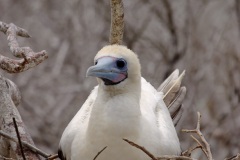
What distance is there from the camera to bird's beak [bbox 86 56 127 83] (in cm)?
590

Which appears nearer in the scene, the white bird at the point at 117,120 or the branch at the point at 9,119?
the white bird at the point at 117,120

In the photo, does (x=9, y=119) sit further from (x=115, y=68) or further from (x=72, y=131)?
(x=115, y=68)

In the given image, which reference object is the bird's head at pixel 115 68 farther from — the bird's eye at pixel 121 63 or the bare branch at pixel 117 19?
the bare branch at pixel 117 19

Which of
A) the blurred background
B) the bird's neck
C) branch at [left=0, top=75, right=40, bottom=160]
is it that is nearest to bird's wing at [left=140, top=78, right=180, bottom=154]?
the bird's neck

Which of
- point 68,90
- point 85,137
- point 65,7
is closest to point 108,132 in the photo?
point 85,137

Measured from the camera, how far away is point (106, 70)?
5.96 metres

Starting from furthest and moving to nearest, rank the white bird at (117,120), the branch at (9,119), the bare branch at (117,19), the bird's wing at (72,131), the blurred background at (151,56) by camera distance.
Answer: the blurred background at (151,56) < the bird's wing at (72,131) < the bare branch at (117,19) < the branch at (9,119) < the white bird at (117,120)

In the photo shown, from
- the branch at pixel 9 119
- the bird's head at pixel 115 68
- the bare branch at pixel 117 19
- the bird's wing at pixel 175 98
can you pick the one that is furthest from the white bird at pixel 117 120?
the bird's wing at pixel 175 98

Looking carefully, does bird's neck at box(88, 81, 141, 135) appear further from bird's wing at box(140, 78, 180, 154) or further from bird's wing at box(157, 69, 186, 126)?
bird's wing at box(157, 69, 186, 126)

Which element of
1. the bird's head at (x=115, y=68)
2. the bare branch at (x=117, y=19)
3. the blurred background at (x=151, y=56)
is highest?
the bare branch at (x=117, y=19)

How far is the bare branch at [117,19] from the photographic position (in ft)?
20.6

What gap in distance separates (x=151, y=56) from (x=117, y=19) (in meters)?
4.77

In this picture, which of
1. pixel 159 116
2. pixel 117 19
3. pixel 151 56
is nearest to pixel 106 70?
pixel 117 19

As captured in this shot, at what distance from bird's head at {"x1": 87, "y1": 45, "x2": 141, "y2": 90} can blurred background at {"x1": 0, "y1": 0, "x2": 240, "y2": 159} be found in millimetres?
3483
